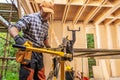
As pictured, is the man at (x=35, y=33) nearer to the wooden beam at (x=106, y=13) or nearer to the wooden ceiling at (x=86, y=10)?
the wooden ceiling at (x=86, y=10)

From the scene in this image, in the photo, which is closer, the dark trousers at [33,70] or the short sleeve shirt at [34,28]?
the dark trousers at [33,70]

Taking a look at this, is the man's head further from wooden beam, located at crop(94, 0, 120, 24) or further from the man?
wooden beam, located at crop(94, 0, 120, 24)

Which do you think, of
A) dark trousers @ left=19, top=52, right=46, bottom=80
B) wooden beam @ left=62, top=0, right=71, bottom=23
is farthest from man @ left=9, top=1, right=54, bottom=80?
wooden beam @ left=62, top=0, right=71, bottom=23

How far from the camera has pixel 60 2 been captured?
5.73m

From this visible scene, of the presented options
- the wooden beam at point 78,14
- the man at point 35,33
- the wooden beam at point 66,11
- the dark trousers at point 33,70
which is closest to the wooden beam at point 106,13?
the wooden beam at point 78,14

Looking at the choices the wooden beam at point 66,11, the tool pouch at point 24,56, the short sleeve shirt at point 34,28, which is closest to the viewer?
the tool pouch at point 24,56

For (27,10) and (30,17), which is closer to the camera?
(30,17)

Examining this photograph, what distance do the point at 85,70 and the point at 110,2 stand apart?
8.68 ft

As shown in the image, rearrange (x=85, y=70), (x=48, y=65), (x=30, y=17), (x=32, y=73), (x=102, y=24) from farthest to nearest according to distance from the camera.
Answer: (x=102, y=24)
(x=85, y=70)
(x=48, y=65)
(x=30, y=17)
(x=32, y=73)

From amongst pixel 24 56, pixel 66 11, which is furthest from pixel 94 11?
pixel 24 56

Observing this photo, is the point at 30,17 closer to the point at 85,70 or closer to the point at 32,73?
the point at 32,73

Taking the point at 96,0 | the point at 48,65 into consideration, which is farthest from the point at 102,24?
the point at 48,65

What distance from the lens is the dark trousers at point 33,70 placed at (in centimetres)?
200

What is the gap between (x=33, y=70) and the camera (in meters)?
2.07
